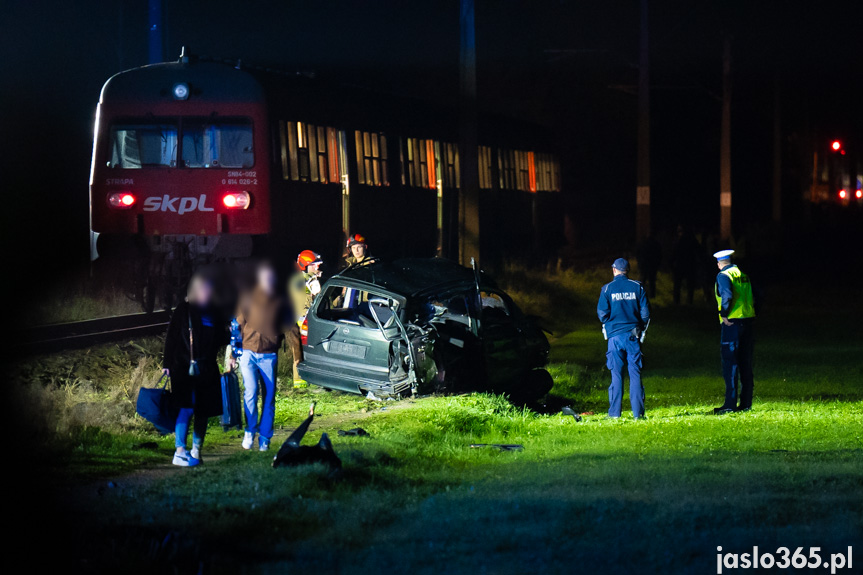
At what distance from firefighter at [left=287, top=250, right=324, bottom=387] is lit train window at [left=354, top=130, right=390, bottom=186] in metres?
9.39

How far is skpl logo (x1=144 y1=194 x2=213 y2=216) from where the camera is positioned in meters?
18.0

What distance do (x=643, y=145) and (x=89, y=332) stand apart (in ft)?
52.2

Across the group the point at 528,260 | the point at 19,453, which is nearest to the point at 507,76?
the point at 528,260

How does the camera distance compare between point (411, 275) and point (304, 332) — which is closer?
point (411, 275)

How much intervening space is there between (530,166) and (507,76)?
22964 mm

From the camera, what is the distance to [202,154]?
720 inches

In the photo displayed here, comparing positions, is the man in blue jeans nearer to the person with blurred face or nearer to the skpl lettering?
the person with blurred face

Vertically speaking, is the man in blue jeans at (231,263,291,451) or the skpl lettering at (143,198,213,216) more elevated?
the skpl lettering at (143,198,213,216)

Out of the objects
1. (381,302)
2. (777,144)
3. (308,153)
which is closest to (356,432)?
(381,302)

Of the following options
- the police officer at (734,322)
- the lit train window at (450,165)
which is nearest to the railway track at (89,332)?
the police officer at (734,322)

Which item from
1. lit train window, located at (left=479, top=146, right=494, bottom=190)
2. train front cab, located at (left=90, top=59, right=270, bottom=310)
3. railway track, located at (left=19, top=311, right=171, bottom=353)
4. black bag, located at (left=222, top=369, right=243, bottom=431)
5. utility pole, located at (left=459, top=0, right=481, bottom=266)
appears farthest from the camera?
lit train window, located at (left=479, top=146, right=494, bottom=190)

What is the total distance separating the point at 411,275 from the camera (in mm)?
12922

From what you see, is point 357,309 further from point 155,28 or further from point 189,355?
point 155,28

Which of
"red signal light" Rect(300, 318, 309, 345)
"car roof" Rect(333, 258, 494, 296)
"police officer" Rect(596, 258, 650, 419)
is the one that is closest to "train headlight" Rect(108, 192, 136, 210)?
"red signal light" Rect(300, 318, 309, 345)
